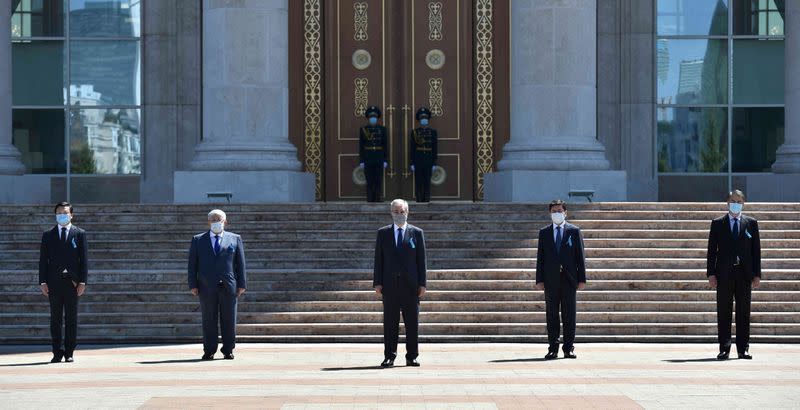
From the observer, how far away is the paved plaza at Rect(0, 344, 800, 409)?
43.7ft

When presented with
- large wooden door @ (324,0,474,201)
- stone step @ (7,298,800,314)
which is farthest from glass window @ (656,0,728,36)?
stone step @ (7,298,800,314)

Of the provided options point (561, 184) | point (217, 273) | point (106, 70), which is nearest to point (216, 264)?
point (217, 273)

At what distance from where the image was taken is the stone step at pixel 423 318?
19312 mm

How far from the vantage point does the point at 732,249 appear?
1720 cm

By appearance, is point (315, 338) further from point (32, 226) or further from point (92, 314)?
point (32, 226)

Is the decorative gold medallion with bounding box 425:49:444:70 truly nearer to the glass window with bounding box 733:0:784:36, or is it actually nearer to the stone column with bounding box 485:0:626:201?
the stone column with bounding box 485:0:626:201

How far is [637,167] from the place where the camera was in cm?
3125

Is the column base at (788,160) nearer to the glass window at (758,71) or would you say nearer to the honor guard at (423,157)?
the glass window at (758,71)

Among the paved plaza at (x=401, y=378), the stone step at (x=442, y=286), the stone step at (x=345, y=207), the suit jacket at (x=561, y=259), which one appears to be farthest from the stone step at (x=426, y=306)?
the stone step at (x=345, y=207)

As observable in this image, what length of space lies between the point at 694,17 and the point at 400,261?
16424 millimetres

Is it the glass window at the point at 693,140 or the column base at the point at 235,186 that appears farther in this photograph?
the glass window at the point at 693,140

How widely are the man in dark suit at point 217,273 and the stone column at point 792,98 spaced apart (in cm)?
1477

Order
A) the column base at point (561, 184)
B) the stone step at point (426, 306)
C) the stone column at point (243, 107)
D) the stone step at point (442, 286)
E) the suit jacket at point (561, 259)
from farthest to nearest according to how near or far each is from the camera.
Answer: the stone column at point (243, 107), the column base at point (561, 184), the stone step at point (442, 286), the stone step at point (426, 306), the suit jacket at point (561, 259)

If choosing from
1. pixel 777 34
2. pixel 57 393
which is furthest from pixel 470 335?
pixel 777 34
